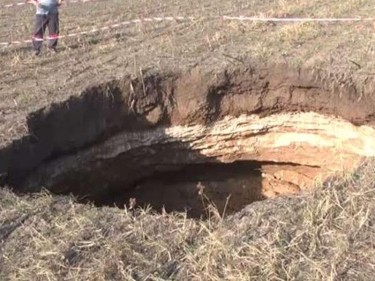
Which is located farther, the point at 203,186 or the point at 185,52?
the point at 203,186

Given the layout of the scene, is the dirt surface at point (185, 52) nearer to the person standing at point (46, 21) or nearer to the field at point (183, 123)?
the field at point (183, 123)

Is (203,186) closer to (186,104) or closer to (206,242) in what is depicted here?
(186,104)

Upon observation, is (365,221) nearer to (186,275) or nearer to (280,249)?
(280,249)

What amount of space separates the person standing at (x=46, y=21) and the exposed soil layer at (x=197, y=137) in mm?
1991

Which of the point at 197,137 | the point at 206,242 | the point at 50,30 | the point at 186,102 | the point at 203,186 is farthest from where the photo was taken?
the point at 50,30

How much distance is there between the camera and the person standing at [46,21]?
878 cm

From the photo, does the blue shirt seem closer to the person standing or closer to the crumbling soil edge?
the person standing

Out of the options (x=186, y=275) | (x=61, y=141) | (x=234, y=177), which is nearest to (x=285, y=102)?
(x=234, y=177)

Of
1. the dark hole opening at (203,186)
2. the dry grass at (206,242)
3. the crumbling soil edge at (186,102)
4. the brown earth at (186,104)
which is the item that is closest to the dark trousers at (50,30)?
the brown earth at (186,104)

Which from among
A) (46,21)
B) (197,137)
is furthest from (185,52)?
(46,21)

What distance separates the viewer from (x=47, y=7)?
8781 millimetres

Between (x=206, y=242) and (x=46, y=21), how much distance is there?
5.64 metres

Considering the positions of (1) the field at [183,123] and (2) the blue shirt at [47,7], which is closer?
(1) the field at [183,123]

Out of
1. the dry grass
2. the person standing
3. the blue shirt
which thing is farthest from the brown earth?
the dry grass
